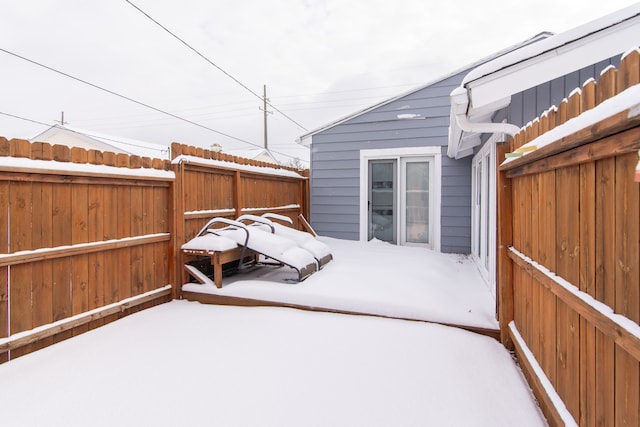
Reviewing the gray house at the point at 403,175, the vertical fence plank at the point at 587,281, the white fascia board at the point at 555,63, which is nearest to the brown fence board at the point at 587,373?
the vertical fence plank at the point at 587,281

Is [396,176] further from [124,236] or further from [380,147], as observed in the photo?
[124,236]

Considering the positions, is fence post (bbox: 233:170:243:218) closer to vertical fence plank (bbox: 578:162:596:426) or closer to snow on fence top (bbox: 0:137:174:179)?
snow on fence top (bbox: 0:137:174:179)

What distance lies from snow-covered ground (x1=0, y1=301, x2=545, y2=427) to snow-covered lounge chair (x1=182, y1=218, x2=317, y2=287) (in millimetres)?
918

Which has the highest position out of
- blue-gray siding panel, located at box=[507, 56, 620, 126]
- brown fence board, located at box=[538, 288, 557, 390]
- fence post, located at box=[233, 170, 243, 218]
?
blue-gray siding panel, located at box=[507, 56, 620, 126]

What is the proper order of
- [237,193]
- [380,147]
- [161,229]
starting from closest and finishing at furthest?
[161,229], [237,193], [380,147]

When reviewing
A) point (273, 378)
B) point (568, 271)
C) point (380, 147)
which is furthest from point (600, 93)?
point (380, 147)

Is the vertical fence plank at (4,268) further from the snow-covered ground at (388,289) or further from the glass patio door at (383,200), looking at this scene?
the glass patio door at (383,200)

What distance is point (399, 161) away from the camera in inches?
274

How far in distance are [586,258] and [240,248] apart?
3507mm

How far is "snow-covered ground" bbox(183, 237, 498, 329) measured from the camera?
10.2 ft

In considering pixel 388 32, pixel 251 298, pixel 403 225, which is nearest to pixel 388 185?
pixel 403 225

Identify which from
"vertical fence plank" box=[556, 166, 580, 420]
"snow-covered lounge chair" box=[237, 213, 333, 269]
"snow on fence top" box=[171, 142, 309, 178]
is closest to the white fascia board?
"vertical fence plank" box=[556, 166, 580, 420]

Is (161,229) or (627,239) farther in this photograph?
(161,229)

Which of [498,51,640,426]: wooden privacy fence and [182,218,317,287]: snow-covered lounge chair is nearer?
[498,51,640,426]: wooden privacy fence
